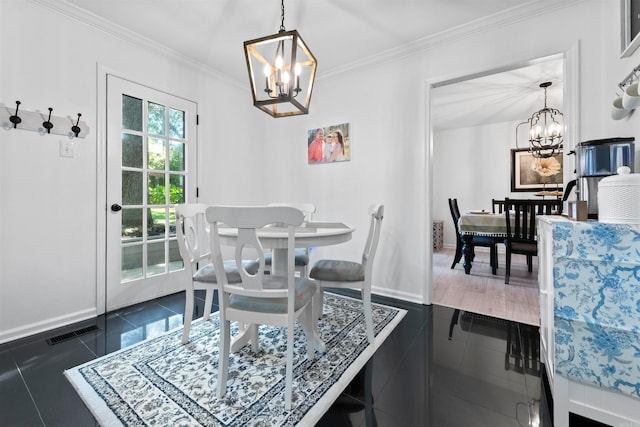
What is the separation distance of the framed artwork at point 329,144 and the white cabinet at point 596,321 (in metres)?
2.21

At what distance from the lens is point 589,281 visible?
1.07m

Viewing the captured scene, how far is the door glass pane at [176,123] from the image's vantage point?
2.82 meters

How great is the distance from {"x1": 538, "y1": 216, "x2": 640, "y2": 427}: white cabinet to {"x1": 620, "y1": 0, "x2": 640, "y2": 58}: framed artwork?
1.16 meters

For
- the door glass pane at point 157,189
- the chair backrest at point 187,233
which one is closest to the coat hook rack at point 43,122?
the door glass pane at point 157,189

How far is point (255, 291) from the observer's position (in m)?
1.29

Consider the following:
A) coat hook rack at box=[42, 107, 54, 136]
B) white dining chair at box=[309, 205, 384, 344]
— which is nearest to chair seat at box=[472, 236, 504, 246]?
white dining chair at box=[309, 205, 384, 344]

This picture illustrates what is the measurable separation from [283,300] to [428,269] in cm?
177

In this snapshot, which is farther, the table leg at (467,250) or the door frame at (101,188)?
the table leg at (467,250)

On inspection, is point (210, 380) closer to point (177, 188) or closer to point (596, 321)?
point (596, 321)

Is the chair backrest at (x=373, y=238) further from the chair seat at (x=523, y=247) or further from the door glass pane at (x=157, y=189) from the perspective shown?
the chair seat at (x=523, y=247)

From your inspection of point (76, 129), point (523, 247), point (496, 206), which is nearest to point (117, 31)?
point (76, 129)

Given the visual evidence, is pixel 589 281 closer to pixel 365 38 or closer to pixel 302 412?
pixel 302 412

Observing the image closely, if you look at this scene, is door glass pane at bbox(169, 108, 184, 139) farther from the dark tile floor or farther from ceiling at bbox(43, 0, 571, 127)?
the dark tile floor

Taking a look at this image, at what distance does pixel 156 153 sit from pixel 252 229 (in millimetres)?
2081
